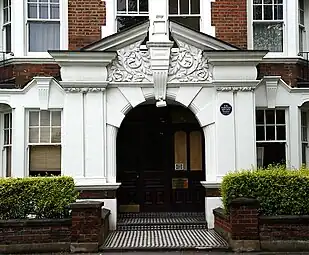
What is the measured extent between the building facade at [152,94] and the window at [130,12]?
0.03m

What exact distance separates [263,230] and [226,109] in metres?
3.81

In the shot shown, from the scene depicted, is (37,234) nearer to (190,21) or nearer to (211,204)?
(211,204)

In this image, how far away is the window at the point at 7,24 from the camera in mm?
15812

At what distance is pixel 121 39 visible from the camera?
14094 millimetres

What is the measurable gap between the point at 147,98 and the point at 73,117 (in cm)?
192

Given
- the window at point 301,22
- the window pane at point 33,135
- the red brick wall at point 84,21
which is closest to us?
the window pane at point 33,135

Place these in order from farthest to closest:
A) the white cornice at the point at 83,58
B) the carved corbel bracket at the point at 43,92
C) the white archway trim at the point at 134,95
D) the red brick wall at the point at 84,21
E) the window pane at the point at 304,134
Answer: the window pane at the point at 304,134
the red brick wall at the point at 84,21
the carved corbel bracket at the point at 43,92
the white archway trim at the point at 134,95
the white cornice at the point at 83,58

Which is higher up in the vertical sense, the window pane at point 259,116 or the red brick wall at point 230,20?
the red brick wall at point 230,20

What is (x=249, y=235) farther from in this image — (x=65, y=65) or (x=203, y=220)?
(x=65, y=65)

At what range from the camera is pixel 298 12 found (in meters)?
16.1

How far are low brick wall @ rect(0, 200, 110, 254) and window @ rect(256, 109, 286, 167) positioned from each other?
18.5 feet

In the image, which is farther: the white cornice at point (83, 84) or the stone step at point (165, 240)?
the white cornice at point (83, 84)

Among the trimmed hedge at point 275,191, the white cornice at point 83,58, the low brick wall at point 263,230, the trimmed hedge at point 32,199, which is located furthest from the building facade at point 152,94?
the low brick wall at point 263,230

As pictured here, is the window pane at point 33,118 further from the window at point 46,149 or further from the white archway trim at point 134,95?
the white archway trim at point 134,95
